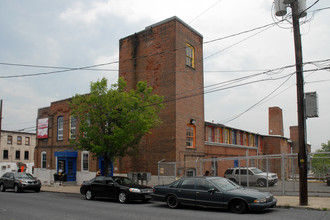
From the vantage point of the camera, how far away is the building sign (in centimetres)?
3266

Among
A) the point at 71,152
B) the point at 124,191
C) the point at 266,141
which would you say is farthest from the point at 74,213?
the point at 266,141

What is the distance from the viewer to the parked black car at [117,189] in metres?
15.0

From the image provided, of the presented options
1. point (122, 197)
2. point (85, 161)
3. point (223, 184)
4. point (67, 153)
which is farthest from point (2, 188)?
point (223, 184)

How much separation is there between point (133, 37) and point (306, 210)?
18904mm

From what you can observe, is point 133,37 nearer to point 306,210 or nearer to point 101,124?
point 101,124

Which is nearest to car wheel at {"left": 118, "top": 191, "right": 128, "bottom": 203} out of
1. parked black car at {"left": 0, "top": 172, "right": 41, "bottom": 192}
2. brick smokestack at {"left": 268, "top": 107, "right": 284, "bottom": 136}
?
parked black car at {"left": 0, "top": 172, "right": 41, "bottom": 192}

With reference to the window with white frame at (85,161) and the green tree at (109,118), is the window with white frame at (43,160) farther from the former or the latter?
the green tree at (109,118)

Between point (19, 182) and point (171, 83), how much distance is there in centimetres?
1257

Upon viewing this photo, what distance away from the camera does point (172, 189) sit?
42.7 feet

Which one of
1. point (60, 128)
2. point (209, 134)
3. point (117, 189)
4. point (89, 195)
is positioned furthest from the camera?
point (60, 128)

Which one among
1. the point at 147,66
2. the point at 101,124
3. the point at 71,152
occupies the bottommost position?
the point at 71,152

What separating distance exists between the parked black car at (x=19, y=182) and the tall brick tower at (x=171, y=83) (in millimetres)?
6205

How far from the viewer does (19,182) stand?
21.8m

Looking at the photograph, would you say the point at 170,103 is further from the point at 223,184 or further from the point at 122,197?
the point at 223,184
